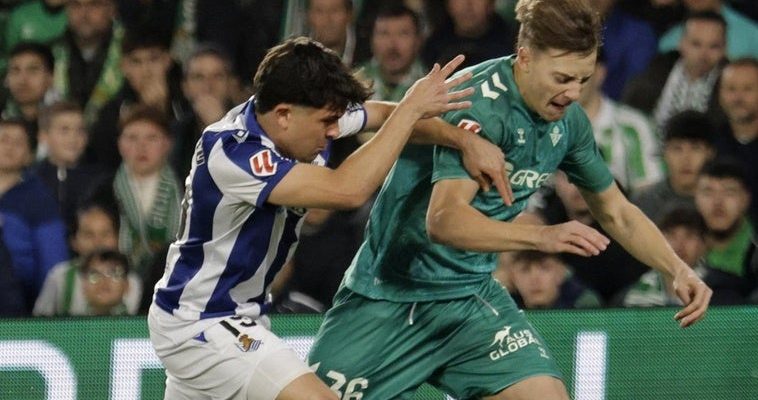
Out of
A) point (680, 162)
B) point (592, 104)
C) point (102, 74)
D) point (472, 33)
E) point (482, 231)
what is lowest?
point (680, 162)

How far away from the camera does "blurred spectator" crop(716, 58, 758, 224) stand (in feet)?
23.2

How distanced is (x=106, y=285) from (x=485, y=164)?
2.83m

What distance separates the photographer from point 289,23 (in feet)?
24.4

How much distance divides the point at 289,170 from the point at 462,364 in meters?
1.04

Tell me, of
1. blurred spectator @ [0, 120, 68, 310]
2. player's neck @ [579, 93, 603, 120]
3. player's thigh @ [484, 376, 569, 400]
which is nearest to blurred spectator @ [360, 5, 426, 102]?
player's neck @ [579, 93, 603, 120]

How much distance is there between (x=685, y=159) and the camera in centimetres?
690

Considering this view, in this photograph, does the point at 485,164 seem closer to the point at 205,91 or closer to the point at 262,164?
the point at 262,164

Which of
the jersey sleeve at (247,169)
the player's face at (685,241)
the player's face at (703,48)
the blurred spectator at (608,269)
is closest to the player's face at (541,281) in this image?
the blurred spectator at (608,269)

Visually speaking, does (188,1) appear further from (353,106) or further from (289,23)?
(353,106)

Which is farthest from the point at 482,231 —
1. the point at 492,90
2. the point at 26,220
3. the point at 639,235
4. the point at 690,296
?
the point at 26,220

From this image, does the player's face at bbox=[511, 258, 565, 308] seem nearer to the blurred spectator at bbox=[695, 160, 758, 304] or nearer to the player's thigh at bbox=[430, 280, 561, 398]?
the blurred spectator at bbox=[695, 160, 758, 304]

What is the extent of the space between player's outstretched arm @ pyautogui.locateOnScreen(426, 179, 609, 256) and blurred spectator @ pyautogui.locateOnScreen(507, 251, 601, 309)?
2228 millimetres

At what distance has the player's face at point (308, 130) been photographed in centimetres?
407

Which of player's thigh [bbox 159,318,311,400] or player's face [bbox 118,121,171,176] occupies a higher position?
player's thigh [bbox 159,318,311,400]
